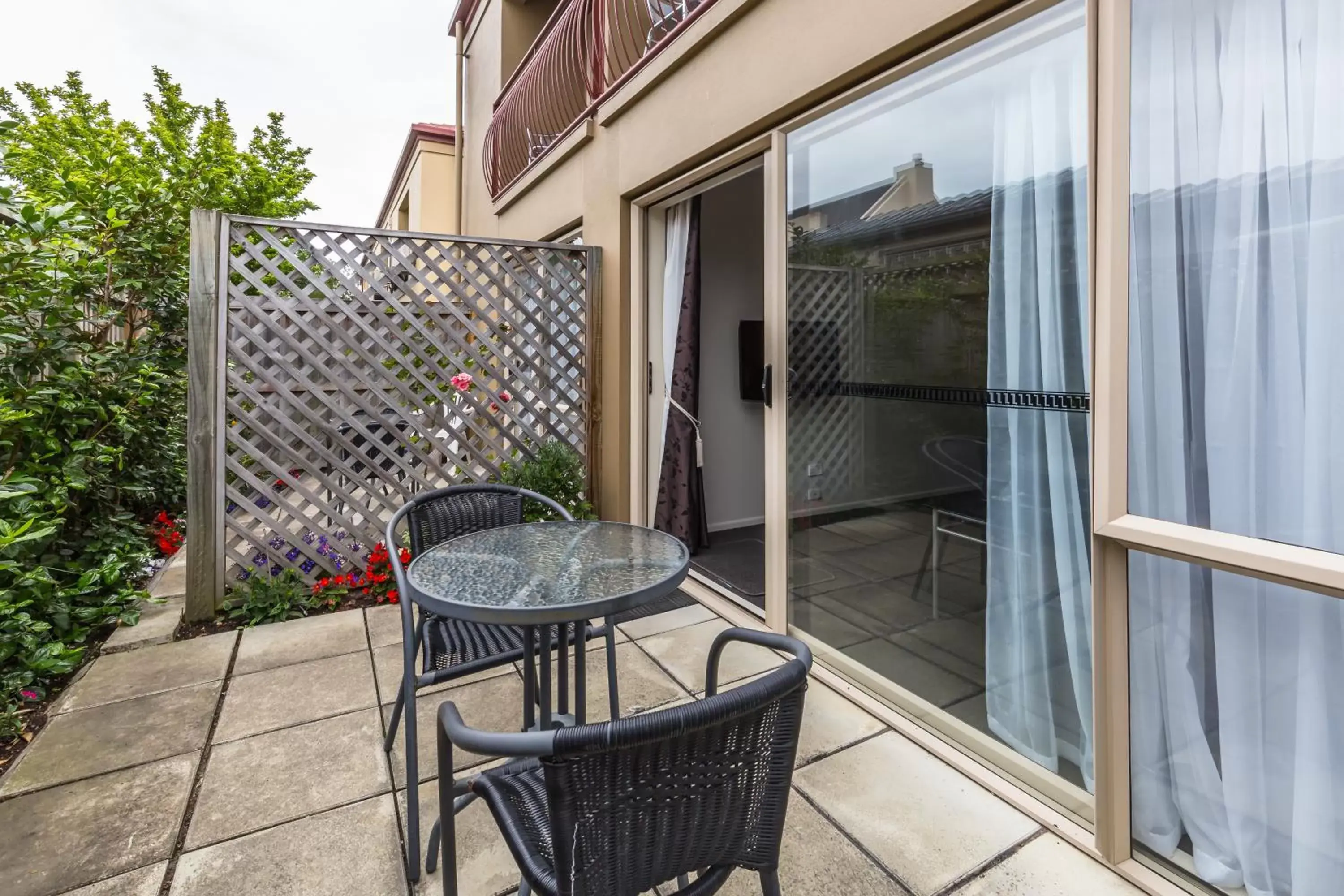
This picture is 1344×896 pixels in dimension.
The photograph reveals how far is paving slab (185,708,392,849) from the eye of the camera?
1.61 metres

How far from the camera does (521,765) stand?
1257mm

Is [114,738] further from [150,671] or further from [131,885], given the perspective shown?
[131,885]

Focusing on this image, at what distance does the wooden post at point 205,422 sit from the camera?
2.82 meters

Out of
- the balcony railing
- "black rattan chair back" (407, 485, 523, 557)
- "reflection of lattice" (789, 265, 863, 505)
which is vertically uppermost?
the balcony railing

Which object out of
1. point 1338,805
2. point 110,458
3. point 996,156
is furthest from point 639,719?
point 110,458

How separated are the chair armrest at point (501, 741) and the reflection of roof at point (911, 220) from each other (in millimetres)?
1736

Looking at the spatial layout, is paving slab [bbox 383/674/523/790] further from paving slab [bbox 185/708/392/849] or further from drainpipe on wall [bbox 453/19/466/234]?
drainpipe on wall [bbox 453/19/466/234]

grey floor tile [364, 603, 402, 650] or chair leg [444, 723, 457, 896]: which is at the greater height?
chair leg [444, 723, 457, 896]

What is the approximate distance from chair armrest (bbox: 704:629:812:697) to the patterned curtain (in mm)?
2377

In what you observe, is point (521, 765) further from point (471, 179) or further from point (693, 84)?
point (471, 179)

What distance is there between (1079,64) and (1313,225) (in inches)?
25.7

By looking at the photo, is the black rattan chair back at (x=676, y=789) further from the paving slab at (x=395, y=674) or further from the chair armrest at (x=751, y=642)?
the paving slab at (x=395, y=674)

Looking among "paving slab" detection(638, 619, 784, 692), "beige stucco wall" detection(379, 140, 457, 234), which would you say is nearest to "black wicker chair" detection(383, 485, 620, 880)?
"paving slab" detection(638, 619, 784, 692)

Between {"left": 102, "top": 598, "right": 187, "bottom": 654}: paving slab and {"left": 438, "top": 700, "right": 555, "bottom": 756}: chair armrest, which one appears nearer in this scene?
{"left": 438, "top": 700, "right": 555, "bottom": 756}: chair armrest
